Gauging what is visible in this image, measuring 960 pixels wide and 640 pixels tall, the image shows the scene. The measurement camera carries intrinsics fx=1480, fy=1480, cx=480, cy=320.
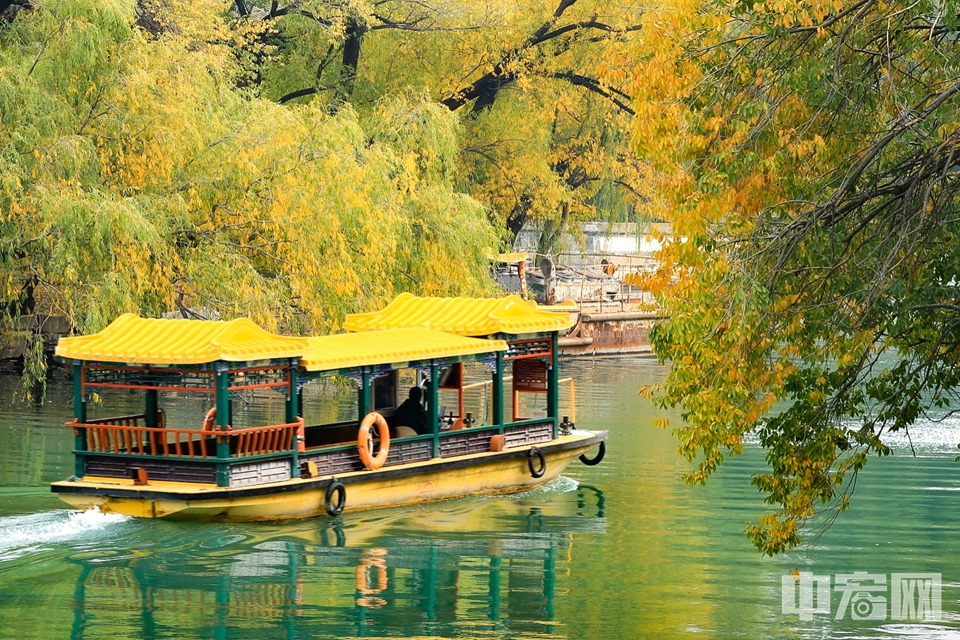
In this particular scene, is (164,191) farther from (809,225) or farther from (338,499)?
(809,225)

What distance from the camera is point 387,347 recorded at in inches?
717

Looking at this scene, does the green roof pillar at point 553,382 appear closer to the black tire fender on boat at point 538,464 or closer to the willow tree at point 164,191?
the black tire fender on boat at point 538,464

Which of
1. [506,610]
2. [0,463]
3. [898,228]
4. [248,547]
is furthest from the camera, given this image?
[0,463]

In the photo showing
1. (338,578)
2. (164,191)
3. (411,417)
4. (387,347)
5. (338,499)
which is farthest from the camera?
(164,191)

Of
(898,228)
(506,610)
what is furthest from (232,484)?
(898,228)

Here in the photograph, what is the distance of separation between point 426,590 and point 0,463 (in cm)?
921

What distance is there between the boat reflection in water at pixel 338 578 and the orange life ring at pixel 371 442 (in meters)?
0.62

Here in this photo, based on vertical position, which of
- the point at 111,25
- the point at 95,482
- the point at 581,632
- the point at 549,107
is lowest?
the point at 581,632

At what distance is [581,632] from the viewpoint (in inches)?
490

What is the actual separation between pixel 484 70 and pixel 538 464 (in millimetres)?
19325

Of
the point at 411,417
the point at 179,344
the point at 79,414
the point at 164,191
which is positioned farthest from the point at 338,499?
the point at 164,191

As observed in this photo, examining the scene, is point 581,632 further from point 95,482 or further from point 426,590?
point 95,482

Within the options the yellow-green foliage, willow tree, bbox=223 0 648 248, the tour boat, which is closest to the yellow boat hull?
the tour boat

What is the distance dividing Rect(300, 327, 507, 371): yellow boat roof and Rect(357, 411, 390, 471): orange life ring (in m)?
0.70
